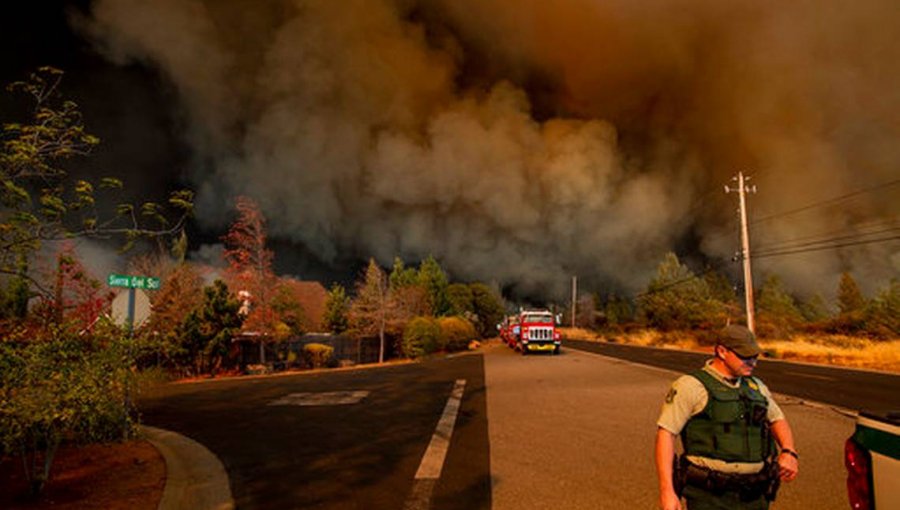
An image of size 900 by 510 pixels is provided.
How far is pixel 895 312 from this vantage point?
121ft

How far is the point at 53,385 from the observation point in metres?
4.82

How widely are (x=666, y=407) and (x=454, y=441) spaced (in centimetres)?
480

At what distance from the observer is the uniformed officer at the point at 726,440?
9.14ft

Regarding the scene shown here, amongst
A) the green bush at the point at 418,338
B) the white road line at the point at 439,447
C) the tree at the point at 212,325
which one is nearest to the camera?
Answer: the white road line at the point at 439,447

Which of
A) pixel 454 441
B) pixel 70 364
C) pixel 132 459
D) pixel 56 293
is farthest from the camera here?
pixel 454 441

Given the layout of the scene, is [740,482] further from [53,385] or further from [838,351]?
[838,351]

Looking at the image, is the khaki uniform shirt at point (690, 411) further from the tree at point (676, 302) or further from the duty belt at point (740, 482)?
the tree at point (676, 302)

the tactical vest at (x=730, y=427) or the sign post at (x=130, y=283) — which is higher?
the sign post at (x=130, y=283)

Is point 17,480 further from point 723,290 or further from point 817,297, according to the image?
point 723,290

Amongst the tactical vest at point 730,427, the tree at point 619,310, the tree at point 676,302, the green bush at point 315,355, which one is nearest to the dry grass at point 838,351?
the tree at point 676,302

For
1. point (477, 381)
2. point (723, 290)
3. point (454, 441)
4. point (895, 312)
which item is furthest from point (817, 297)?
point (454, 441)

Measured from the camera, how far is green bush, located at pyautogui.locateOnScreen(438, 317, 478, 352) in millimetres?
38688

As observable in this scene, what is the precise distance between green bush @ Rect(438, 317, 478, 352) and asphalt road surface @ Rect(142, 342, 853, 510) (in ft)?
82.4

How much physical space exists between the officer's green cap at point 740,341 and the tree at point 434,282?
6201cm
